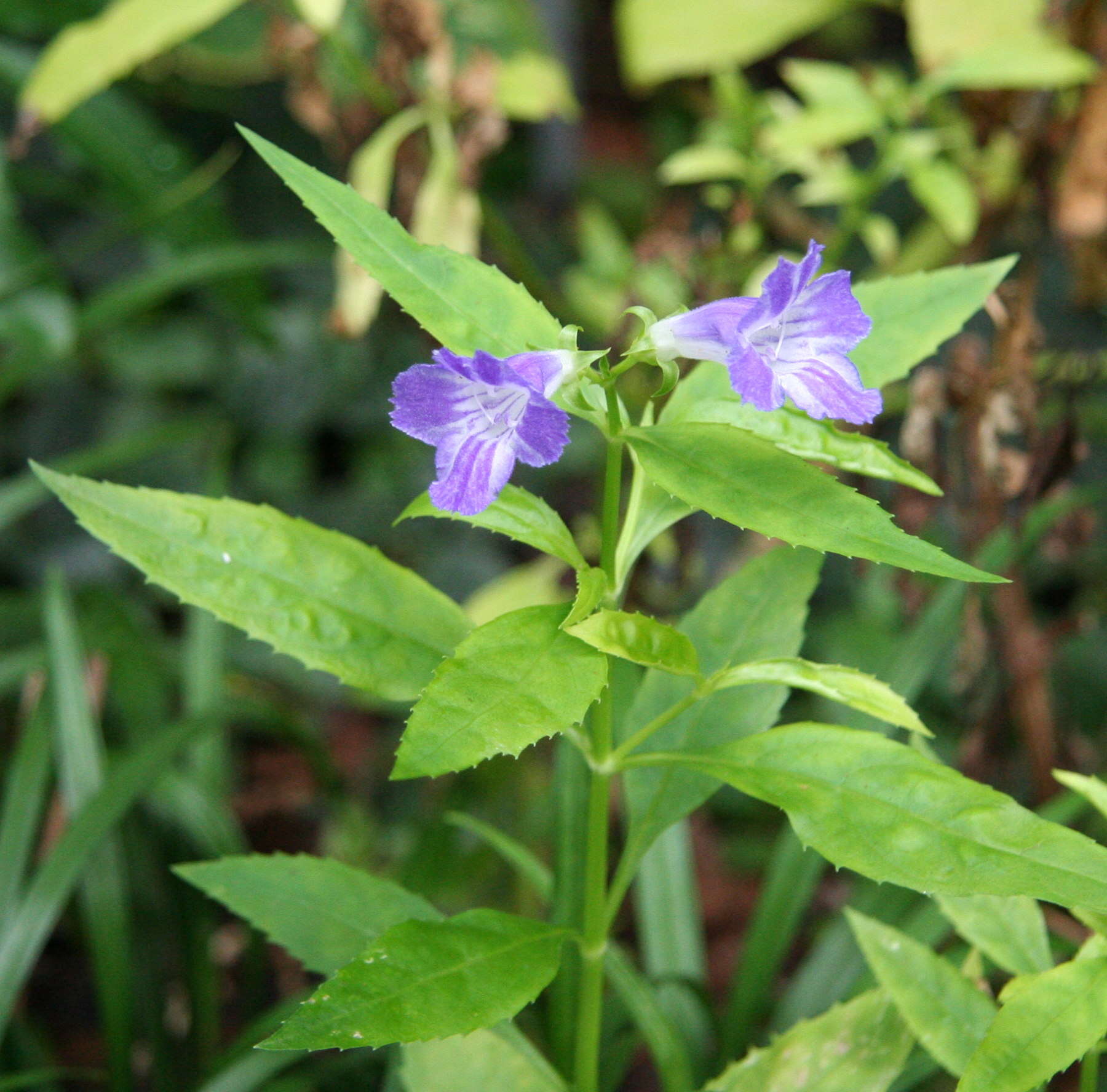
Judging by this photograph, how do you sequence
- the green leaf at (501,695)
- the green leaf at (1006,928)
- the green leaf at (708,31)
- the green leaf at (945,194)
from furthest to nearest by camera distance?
1. the green leaf at (708,31)
2. the green leaf at (945,194)
3. the green leaf at (1006,928)
4. the green leaf at (501,695)

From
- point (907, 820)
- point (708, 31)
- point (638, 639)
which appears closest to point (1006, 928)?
point (907, 820)

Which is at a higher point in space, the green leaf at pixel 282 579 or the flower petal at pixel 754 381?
the flower petal at pixel 754 381

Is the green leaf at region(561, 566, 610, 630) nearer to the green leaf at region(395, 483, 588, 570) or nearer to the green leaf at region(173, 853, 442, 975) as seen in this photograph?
the green leaf at region(395, 483, 588, 570)

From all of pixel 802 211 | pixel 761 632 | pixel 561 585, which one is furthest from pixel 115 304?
pixel 802 211

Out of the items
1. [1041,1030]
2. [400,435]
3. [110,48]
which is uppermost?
[110,48]

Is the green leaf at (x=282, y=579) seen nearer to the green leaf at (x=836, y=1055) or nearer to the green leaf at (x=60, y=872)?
the green leaf at (x=836, y=1055)

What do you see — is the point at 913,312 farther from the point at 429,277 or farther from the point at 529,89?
the point at 529,89

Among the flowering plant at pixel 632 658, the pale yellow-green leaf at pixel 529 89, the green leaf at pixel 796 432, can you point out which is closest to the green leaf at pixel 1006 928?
the flowering plant at pixel 632 658
